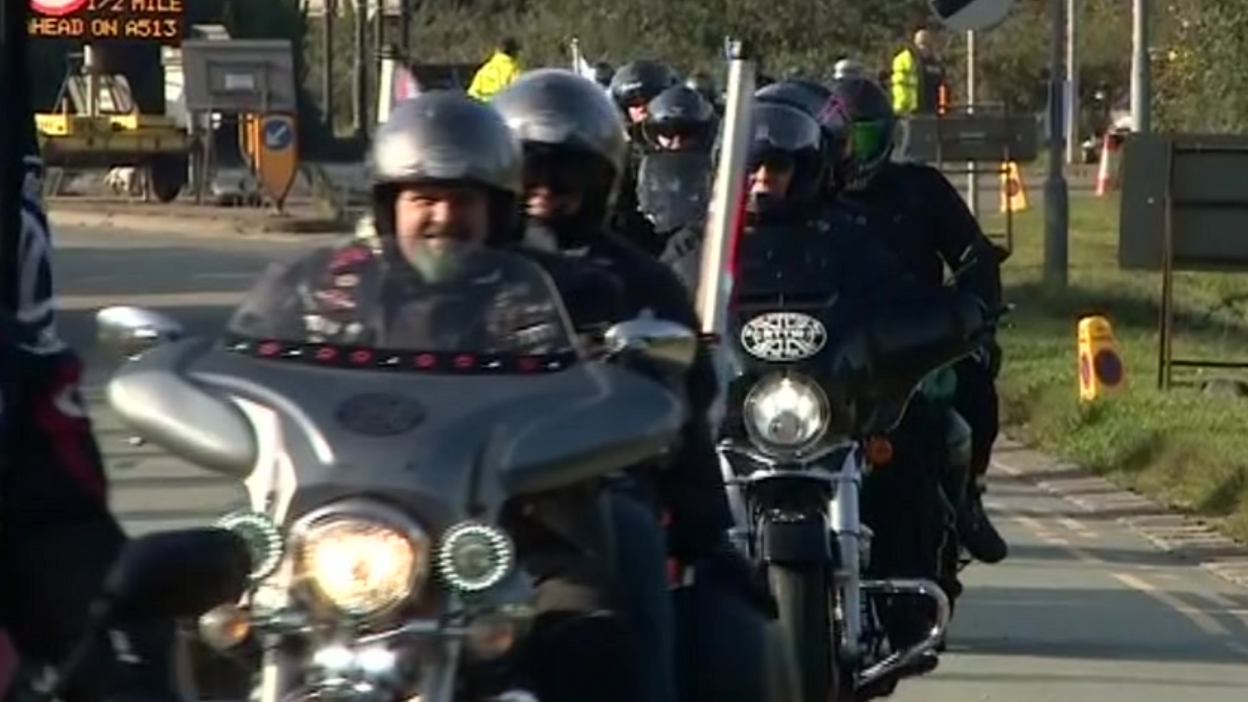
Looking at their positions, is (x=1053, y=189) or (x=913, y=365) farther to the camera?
(x=1053, y=189)

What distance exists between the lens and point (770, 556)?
8.47m

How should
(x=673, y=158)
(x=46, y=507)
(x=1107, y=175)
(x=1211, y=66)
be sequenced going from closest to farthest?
(x=46, y=507) → (x=673, y=158) → (x=1211, y=66) → (x=1107, y=175)

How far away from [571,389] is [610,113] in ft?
8.96

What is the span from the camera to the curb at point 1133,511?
1321 cm

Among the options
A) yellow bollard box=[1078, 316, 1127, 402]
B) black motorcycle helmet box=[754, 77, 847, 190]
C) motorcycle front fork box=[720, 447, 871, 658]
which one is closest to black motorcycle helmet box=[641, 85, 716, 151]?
black motorcycle helmet box=[754, 77, 847, 190]

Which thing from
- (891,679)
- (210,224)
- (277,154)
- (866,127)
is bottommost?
Answer: (210,224)

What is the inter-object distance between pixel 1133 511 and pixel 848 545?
5882 millimetres

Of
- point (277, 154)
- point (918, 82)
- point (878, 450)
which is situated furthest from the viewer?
point (277, 154)

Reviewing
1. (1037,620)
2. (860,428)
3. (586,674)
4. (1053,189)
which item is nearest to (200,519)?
(1037,620)

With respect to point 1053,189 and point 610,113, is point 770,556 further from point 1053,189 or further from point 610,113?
point 1053,189

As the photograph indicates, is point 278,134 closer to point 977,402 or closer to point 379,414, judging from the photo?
point 977,402

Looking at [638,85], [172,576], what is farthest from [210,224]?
[172,576]

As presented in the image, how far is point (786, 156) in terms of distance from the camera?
30.2 feet

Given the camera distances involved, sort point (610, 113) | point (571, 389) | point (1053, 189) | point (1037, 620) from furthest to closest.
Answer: point (1053, 189)
point (1037, 620)
point (610, 113)
point (571, 389)
